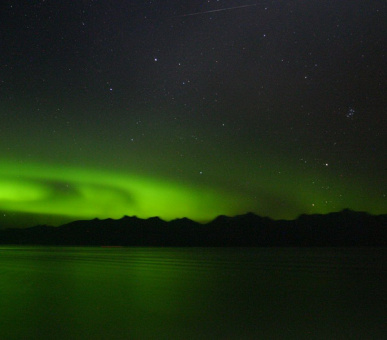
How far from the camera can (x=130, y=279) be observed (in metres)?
13.5

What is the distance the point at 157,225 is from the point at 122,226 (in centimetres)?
1036

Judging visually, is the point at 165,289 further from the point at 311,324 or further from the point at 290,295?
the point at 311,324

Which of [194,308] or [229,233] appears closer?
[194,308]

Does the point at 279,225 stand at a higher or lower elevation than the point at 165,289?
higher

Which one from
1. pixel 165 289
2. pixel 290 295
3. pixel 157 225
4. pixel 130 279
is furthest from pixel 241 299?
pixel 157 225

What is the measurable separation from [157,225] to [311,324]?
123 metres

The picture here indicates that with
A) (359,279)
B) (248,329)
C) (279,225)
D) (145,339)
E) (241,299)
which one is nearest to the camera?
(145,339)

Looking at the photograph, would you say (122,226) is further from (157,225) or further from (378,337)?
(378,337)

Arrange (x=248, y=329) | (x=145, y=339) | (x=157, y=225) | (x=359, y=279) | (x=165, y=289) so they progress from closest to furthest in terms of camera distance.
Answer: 1. (x=145, y=339)
2. (x=248, y=329)
3. (x=165, y=289)
4. (x=359, y=279)
5. (x=157, y=225)

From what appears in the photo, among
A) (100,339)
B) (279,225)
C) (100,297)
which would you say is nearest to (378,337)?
(100,339)

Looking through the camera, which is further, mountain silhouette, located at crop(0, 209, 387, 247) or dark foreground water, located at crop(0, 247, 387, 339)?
mountain silhouette, located at crop(0, 209, 387, 247)

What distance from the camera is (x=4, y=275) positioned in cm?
1517

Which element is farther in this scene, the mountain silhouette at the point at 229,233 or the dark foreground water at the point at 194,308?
the mountain silhouette at the point at 229,233

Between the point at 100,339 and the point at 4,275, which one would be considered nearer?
the point at 100,339
